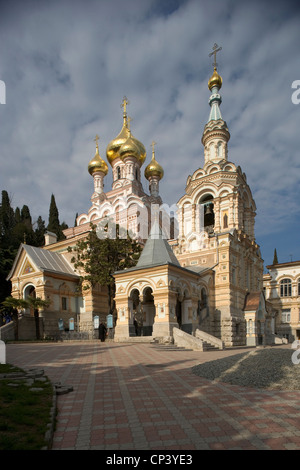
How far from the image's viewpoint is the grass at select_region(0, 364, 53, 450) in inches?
168

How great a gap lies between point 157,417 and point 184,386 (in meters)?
2.34

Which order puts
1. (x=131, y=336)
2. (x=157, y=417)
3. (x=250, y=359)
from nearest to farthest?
(x=157, y=417) → (x=250, y=359) → (x=131, y=336)

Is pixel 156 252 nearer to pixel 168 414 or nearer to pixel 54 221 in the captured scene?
pixel 168 414

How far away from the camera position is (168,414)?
5641mm

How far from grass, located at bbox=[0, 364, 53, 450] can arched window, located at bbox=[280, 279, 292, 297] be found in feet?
122

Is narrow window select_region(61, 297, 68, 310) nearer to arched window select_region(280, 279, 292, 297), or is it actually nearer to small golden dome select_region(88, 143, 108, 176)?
small golden dome select_region(88, 143, 108, 176)

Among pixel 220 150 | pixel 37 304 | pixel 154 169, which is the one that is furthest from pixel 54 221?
pixel 37 304

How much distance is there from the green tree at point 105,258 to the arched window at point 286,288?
866 inches

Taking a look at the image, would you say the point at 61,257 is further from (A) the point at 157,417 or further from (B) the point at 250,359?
(A) the point at 157,417

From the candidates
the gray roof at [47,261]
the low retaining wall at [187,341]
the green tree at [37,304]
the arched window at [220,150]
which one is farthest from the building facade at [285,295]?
the green tree at [37,304]

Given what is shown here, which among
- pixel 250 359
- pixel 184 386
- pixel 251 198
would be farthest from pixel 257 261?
pixel 184 386

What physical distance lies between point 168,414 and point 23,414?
7.48 feet

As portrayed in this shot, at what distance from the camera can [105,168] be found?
43688 millimetres

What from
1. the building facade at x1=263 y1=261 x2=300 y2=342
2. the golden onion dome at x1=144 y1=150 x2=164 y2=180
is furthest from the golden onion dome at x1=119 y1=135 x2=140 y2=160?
the building facade at x1=263 y1=261 x2=300 y2=342
